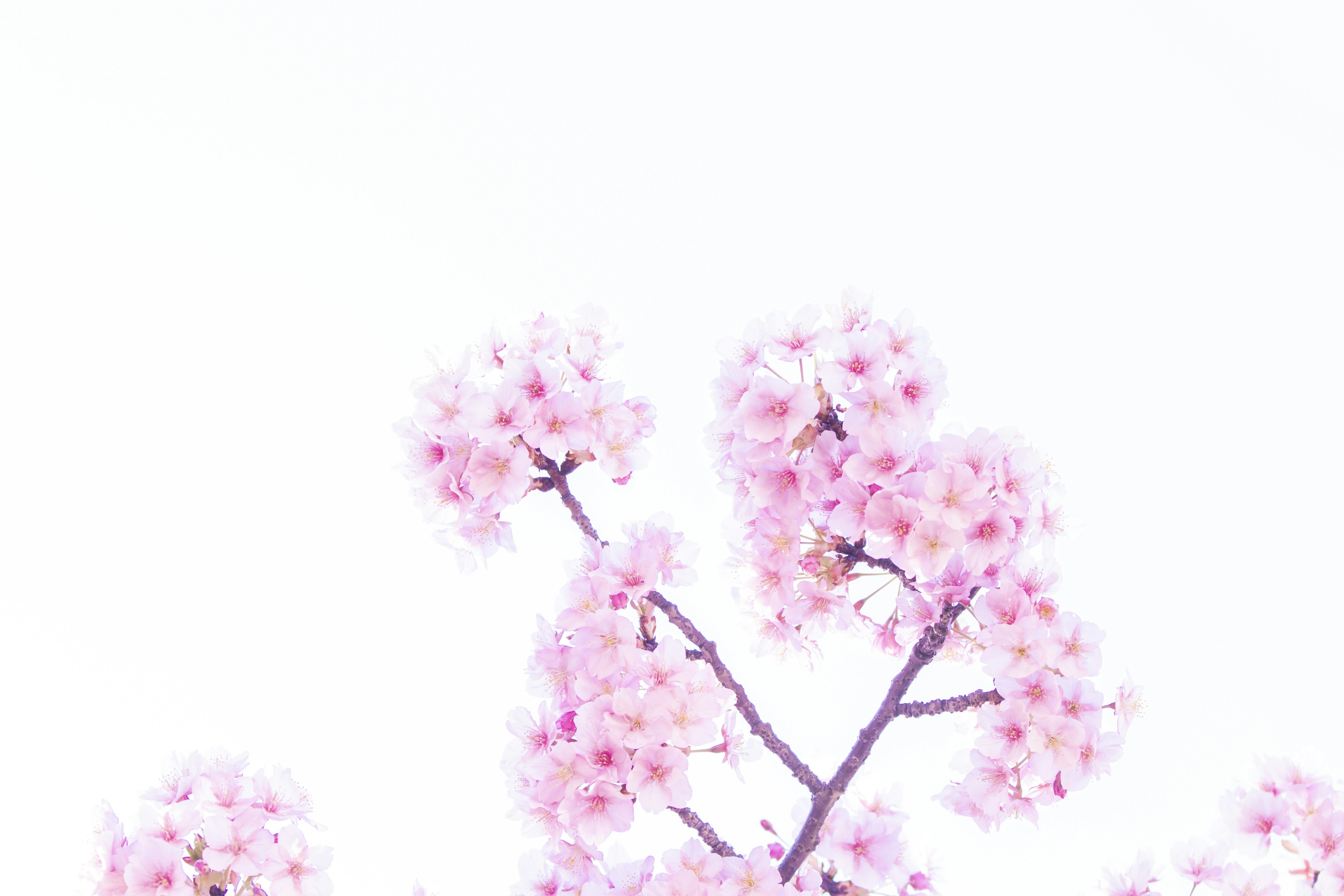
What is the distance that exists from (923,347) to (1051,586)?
0.85 meters

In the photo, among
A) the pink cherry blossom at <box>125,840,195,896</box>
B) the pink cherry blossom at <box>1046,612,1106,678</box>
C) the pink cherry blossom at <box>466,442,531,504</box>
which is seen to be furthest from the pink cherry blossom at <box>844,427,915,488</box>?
the pink cherry blossom at <box>125,840,195,896</box>

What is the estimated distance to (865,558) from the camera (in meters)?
2.85

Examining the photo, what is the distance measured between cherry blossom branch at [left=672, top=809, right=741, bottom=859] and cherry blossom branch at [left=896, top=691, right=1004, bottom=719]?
0.76 meters

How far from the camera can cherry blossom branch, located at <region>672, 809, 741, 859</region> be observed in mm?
2883

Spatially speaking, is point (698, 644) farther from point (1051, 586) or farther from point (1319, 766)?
point (1319, 766)

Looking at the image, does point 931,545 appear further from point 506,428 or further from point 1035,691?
point 506,428

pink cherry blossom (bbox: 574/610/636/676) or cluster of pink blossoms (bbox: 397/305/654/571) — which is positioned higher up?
cluster of pink blossoms (bbox: 397/305/654/571)

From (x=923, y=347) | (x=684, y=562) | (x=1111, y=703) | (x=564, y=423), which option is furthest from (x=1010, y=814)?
(x=564, y=423)

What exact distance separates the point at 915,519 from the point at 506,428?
125 cm

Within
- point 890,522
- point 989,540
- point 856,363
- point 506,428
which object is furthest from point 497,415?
point 989,540

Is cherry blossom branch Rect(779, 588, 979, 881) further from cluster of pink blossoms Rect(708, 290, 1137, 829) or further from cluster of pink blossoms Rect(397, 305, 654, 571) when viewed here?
cluster of pink blossoms Rect(397, 305, 654, 571)

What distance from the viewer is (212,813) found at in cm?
306

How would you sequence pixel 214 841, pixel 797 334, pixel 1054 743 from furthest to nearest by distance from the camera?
pixel 214 841
pixel 797 334
pixel 1054 743

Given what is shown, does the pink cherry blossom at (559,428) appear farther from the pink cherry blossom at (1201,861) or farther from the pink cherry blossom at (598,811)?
the pink cherry blossom at (1201,861)
